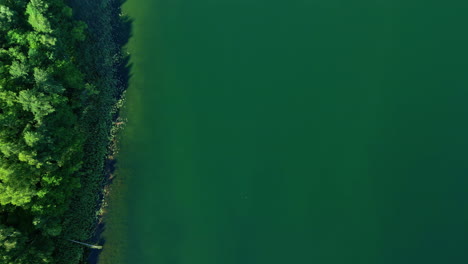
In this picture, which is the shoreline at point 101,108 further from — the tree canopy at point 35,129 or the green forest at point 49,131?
the tree canopy at point 35,129

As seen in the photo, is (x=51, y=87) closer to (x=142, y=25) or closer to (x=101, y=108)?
(x=101, y=108)

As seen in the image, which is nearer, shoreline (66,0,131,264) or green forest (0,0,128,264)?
green forest (0,0,128,264)

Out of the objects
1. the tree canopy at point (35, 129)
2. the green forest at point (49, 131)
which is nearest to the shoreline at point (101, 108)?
the green forest at point (49, 131)

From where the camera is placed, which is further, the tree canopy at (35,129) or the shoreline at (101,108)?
the shoreline at (101,108)

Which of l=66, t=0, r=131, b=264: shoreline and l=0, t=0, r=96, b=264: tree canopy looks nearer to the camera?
l=0, t=0, r=96, b=264: tree canopy

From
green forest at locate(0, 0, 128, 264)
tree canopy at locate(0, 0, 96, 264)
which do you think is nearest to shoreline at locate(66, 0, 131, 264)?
green forest at locate(0, 0, 128, 264)

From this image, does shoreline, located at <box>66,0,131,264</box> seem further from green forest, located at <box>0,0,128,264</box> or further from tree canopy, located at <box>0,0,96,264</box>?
tree canopy, located at <box>0,0,96,264</box>

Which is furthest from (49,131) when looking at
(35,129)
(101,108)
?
(101,108)

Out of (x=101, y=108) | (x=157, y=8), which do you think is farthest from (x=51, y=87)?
(x=157, y=8)
